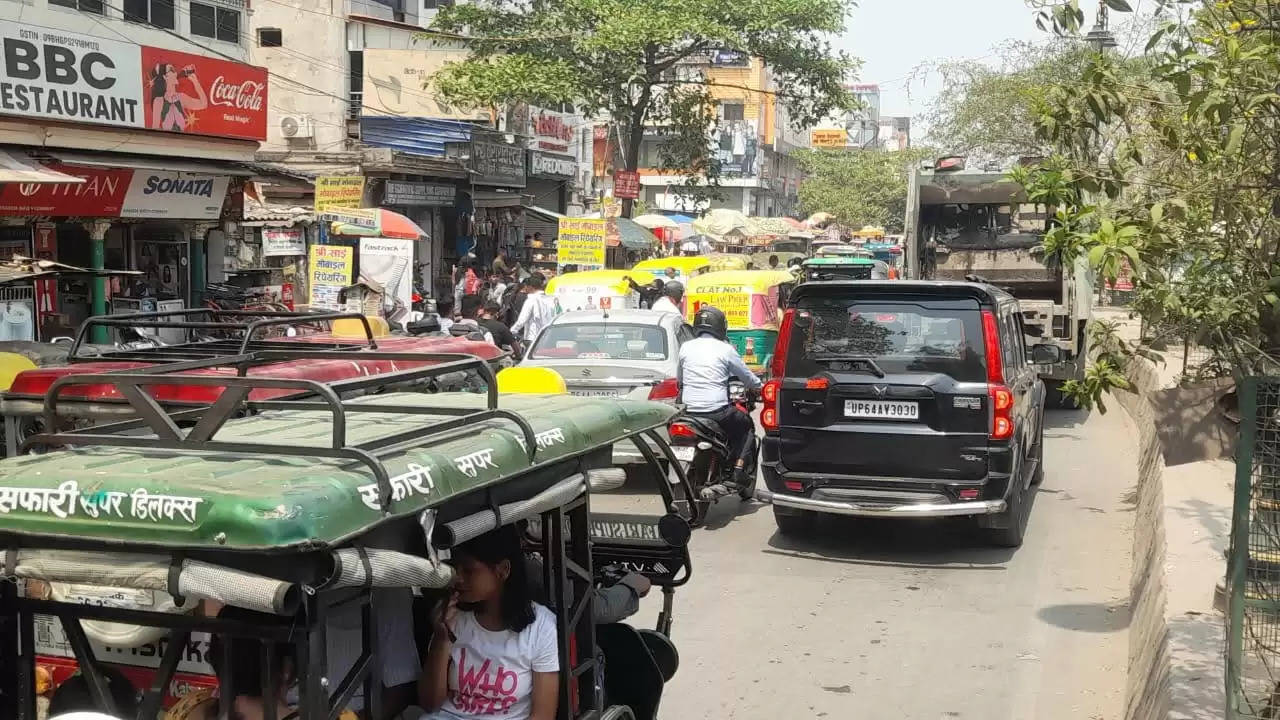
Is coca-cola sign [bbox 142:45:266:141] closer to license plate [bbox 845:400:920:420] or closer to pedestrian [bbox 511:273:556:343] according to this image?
pedestrian [bbox 511:273:556:343]

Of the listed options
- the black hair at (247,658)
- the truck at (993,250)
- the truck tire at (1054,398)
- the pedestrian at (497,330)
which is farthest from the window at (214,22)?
the black hair at (247,658)

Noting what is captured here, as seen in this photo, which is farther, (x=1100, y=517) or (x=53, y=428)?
(x=1100, y=517)

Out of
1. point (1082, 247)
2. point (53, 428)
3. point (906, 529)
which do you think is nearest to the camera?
point (53, 428)

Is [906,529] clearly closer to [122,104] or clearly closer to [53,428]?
[53,428]

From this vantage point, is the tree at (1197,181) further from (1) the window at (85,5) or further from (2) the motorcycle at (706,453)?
(1) the window at (85,5)

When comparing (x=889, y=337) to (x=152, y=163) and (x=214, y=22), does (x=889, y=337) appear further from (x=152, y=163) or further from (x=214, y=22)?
(x=214, y=22)

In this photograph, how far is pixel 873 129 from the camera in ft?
396

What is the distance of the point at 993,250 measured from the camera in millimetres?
18734

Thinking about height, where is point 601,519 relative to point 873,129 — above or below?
below

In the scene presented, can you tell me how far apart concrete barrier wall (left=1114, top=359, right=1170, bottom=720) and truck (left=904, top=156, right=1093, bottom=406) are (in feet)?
20.4

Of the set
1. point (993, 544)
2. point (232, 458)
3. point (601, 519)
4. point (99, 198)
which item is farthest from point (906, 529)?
point (99, 198)

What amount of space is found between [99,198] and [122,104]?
119cm

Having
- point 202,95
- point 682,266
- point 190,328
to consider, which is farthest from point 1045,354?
point 682,266

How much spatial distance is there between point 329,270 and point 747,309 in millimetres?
5787
